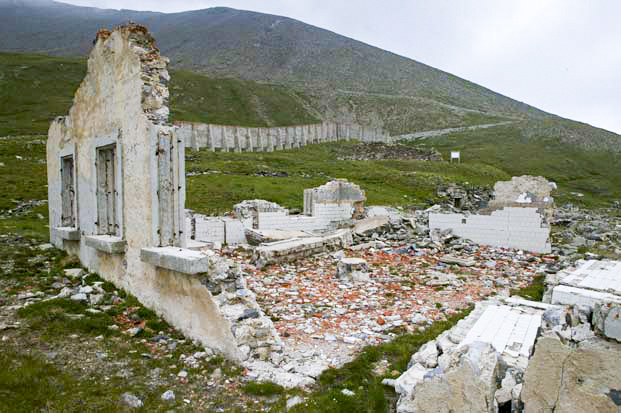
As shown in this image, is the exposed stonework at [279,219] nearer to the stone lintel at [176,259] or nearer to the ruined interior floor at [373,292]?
the ruined interior floor at [373,292]

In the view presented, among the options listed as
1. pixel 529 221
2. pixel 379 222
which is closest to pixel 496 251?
pixel 529 221

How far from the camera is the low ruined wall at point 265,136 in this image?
4009 centimetres

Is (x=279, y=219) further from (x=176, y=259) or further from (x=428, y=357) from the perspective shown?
(x=428, y=357)

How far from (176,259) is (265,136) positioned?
41807 mm

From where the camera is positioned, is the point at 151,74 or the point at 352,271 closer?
the point at 151,74

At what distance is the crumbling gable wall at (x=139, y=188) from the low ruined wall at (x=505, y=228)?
1097 cm

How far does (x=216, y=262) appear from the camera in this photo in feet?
Answer: 18.1

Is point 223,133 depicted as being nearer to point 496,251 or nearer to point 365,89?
point 496,251

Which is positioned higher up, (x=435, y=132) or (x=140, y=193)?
(x=435, y=132)

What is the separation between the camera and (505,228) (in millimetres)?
13469

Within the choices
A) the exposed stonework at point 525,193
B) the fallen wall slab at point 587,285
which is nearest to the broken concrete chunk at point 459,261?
the fallen wall slab at point 587,285

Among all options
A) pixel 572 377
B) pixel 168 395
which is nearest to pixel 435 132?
pixel 572 377

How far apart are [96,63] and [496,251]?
12482 mm

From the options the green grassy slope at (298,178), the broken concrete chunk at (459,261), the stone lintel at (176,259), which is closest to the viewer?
the stone lintel at (176,259)
